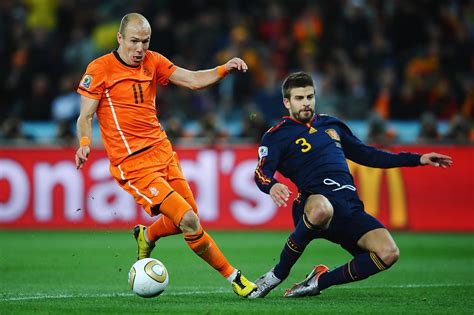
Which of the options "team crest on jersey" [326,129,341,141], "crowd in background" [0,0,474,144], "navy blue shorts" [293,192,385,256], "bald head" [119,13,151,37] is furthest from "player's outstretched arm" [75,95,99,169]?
"crowd in background" [0,0,474,144]

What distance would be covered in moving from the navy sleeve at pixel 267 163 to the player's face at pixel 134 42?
1327mm

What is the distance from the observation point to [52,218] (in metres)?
16.2

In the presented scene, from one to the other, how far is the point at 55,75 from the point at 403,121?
22.0 ft

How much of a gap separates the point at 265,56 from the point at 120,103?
10635 mm

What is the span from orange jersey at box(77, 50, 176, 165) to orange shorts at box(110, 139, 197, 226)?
3.8 inches

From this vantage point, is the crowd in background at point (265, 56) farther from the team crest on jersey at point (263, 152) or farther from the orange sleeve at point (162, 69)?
the team crest on jersey at point (263, 152)

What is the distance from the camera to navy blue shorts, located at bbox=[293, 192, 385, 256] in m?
8.32

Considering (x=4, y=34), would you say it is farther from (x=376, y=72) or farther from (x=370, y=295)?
(x=370, y=295)

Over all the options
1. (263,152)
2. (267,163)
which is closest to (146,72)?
(263,152)

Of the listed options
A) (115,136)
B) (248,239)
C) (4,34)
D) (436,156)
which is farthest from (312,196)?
(4,34)

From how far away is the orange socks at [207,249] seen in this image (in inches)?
326

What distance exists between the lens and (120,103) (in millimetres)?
8633

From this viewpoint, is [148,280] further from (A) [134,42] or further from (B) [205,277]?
(B) [205,277]

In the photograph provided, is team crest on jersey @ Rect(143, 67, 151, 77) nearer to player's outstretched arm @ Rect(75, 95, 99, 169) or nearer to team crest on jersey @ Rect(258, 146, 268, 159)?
player's outstretched arm @ Rect(75, 95, 99, 169)
